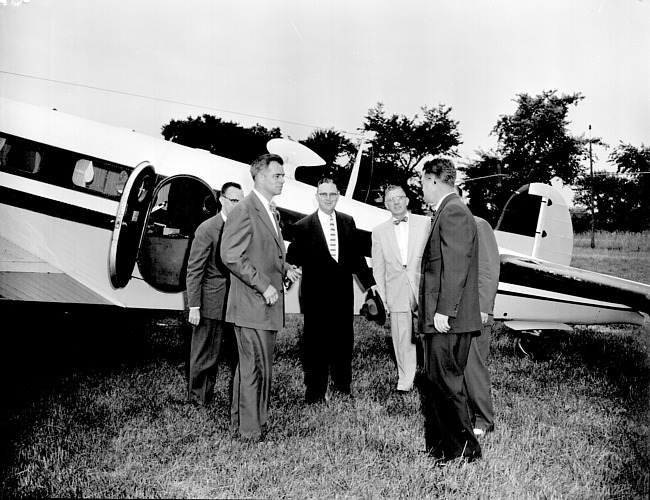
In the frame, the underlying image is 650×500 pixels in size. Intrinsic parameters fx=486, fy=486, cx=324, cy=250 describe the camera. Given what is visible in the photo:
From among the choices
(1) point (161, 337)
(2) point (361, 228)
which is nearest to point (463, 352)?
(2) point (361, 228)

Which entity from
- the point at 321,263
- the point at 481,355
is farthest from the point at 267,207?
the point at 481,355

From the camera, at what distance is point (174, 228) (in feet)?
19.8

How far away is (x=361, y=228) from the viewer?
5.60 m

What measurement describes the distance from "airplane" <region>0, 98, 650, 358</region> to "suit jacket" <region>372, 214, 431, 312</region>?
0.53 meters

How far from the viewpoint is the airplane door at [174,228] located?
5113 mm

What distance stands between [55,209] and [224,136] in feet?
92.9

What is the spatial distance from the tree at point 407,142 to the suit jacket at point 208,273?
23.1m

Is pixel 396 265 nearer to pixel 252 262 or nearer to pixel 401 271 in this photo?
pixel 401 271

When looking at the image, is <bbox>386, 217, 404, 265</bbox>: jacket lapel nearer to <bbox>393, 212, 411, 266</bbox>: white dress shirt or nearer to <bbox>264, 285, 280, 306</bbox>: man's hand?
<bbox>393, 212, 411, 266</bbox>: white dress shirt

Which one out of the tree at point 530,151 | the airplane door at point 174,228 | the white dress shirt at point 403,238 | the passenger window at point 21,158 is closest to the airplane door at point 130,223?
the airplane door at point 174,228

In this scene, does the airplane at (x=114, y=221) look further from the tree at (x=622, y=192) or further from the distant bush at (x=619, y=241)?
the distant bush at (x=619, y=241)

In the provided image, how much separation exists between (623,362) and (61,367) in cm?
674

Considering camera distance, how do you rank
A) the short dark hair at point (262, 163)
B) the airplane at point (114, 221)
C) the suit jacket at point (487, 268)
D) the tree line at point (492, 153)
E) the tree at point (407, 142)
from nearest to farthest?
the short dark hair at point (262, 163), the suit jacket at point (487, 268), the airplane at point (114, 221), the tree line at point (492, 153), the tree at point (407, 142)

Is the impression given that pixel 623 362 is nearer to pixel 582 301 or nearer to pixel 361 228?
pixel 582 301
